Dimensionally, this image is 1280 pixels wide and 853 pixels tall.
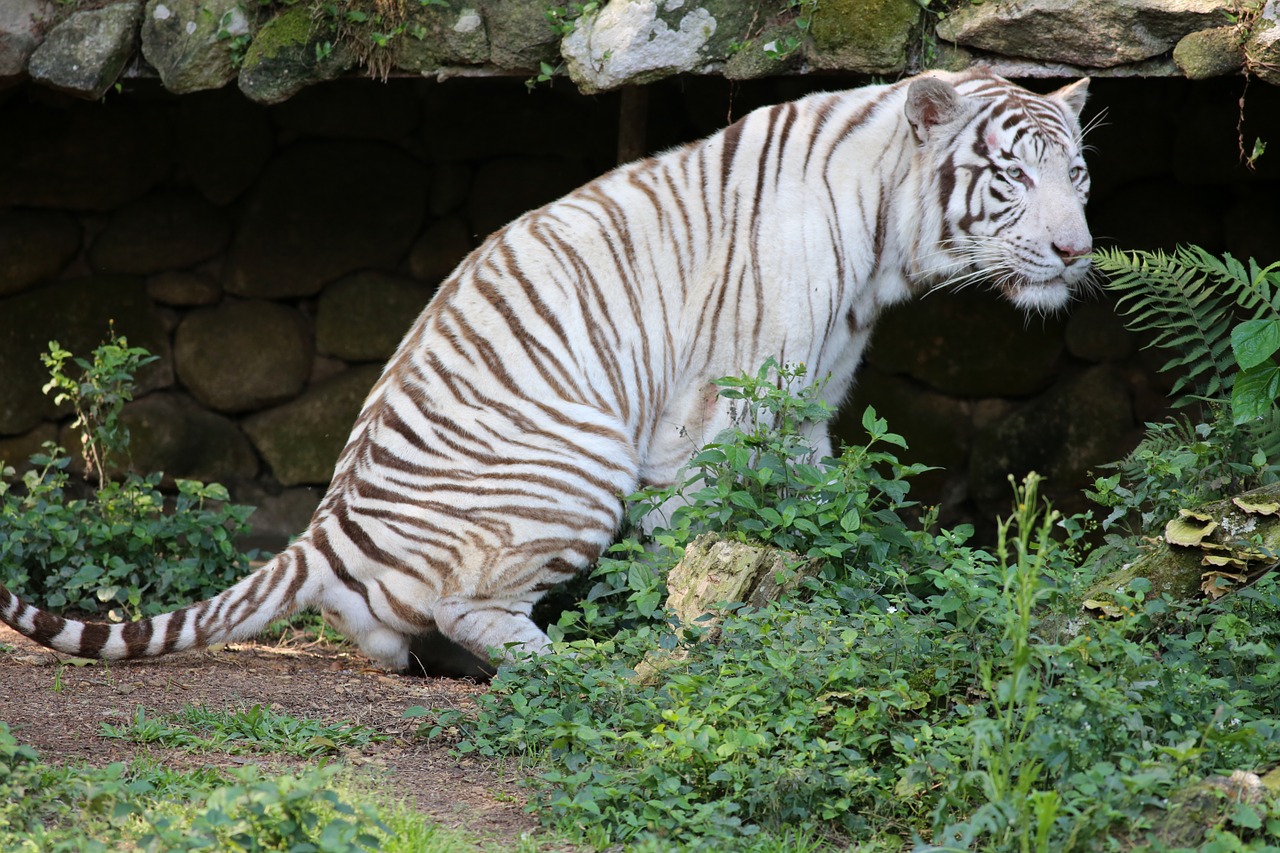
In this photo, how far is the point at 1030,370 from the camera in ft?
21.4

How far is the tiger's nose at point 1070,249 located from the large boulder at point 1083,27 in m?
0.89

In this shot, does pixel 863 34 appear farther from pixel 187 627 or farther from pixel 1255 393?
pixel 187 627

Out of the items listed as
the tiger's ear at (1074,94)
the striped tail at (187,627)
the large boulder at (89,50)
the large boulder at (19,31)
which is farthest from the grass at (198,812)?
the large boulder at (19,31)

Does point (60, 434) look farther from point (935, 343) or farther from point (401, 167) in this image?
point (935, 343)

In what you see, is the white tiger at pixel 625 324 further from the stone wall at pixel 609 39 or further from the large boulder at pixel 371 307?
the large boulder at pixel 371 307

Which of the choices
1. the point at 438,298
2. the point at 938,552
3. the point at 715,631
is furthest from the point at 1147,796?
the point at 438,298

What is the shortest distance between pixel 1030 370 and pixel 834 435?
3.54ft

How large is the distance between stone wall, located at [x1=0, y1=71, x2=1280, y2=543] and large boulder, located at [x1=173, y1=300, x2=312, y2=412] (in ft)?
0.04

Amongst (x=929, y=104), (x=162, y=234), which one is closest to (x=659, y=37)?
(x=929, y=104)

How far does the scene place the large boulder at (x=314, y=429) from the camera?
6941mm

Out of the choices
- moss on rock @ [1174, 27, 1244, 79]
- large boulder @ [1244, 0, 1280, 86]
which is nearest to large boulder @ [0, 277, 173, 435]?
moss on rock @ [1174, 27, 1244, 79]

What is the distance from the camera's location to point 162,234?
691cm

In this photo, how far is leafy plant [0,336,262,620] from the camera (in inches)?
187

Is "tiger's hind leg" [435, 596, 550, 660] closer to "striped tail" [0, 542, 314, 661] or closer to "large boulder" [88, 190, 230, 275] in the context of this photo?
"striped tail" [0, 542, 314, 661]
